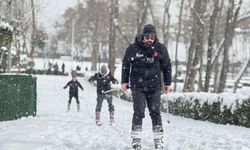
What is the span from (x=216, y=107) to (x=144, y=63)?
8.08m

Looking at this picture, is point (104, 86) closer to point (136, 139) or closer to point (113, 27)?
point (136, 139)

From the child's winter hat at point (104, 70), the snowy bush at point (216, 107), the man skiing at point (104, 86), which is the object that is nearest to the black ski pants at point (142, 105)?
the snowy bush at point (216, 107)

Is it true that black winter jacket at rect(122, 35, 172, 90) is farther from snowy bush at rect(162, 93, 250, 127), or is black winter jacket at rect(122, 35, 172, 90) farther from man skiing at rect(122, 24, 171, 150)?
snowy bush at rect(162, 93, 250, 127)

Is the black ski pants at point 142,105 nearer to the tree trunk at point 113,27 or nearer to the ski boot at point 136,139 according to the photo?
the ski boot at point 136,139

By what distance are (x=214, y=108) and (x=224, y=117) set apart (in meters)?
0.73

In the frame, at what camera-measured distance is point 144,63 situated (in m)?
7.59

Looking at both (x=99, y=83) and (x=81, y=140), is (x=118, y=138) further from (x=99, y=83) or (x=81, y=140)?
(x=99, y=83)

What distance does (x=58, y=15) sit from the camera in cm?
8825

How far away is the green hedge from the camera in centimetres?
1335

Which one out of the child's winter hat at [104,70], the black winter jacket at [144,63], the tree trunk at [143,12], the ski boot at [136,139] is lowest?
the ski boot at [136,139]

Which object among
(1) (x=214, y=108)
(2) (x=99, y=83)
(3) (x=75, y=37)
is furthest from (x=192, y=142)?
(3) (x=75, y=37)

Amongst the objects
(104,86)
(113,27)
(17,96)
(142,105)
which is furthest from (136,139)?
(113,27)

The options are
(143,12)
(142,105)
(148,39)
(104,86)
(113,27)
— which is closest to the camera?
(148,39)

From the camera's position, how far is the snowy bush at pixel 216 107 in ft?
44.4
